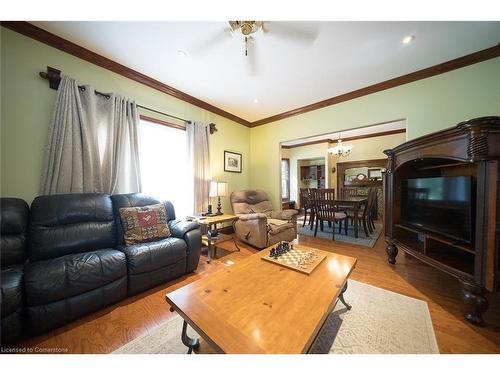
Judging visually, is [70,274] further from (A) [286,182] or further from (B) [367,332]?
(A) [286,182]

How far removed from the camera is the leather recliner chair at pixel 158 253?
1.61 m

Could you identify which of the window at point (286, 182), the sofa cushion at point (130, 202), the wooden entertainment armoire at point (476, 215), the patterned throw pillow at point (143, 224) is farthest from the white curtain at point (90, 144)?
the window at point (286, 182)

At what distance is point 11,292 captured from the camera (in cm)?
106

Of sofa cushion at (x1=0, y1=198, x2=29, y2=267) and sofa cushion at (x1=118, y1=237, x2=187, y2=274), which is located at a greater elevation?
sofa cushion at (x1=0, y1=198, x2=29, y2=267)

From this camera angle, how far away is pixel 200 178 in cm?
310

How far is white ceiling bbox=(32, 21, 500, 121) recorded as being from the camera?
5.36 feet

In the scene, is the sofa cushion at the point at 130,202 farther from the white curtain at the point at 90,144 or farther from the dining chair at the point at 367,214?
the dining chair at the point at 367,214

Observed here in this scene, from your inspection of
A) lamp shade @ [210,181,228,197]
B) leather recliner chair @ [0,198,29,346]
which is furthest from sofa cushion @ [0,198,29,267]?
lamp shade @ [210,181,228,197]

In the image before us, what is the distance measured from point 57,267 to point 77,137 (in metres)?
1.35

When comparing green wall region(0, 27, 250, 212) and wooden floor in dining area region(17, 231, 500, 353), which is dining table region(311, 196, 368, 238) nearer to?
wooden floor in dining area region(17, 231, 500, 353)

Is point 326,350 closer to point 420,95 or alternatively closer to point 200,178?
point 200,178

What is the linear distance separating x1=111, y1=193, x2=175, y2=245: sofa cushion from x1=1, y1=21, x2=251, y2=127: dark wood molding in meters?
1.57

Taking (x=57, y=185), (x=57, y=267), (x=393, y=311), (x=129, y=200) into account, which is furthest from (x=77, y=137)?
(x=393, y=311)

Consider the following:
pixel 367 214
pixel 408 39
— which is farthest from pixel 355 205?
pixel 408 39
